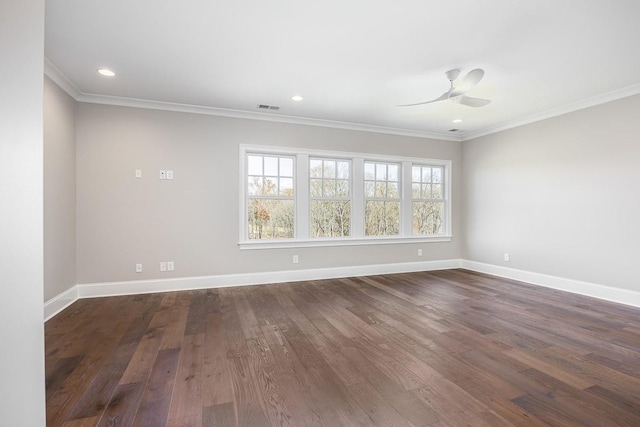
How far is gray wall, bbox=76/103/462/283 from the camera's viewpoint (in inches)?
150

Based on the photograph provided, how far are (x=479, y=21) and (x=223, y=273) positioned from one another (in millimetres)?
4165

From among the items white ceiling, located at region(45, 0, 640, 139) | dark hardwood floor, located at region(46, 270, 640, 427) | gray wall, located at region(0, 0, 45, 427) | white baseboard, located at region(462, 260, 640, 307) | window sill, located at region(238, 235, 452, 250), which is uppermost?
white ceiling, located at region(45, 0, 640, 139)

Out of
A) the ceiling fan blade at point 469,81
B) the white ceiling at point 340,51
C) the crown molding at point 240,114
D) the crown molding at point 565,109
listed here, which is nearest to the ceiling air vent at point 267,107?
the white ceiling at point 340,51

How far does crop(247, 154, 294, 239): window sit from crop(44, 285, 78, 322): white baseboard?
2273mm

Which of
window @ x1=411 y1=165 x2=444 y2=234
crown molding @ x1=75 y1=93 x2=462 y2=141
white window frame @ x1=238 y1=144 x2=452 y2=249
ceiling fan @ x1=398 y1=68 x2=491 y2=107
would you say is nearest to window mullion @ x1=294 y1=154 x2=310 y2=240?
white window frame @ x1=238 y1=144 x2=452 y2=249

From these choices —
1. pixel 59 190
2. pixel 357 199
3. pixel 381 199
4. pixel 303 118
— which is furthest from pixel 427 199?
pixel 59 190

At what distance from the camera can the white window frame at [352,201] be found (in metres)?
4.48

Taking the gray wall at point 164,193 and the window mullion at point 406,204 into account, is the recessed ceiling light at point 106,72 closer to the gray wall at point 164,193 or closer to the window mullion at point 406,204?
the gray wall at point 164,193

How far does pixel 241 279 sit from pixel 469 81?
387 cm

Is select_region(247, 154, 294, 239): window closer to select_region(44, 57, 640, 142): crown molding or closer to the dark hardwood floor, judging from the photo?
select_region(44, 57, 640, 142): crown molding

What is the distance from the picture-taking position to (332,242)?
4.95 metres

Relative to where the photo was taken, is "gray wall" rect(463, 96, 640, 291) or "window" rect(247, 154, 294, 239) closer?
"gray wall" rect(463, 96, 640, 291)

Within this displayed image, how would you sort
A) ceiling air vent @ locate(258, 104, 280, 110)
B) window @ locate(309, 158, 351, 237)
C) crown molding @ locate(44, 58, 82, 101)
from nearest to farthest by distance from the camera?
crown molding @ locate(44, 58, 82, 101) < ceiling air vent @ locate(258, 104, 280, 110) < window @ locate(309, 158, 351, 237)

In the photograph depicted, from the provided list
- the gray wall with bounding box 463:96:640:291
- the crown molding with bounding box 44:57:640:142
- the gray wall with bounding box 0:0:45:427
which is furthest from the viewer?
the gray wall with bounding box 463:96:640:291
